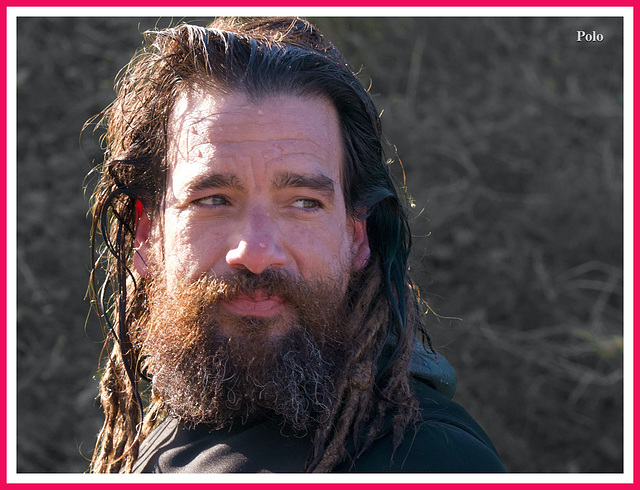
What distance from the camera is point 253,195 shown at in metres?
1.95

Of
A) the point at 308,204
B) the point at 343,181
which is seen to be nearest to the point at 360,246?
the point at 343,181

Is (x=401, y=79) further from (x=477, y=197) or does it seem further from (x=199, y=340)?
(x=199, y=340)

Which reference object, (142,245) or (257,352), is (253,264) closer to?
(257,352)

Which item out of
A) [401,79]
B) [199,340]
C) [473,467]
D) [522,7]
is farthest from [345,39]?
[473,467]

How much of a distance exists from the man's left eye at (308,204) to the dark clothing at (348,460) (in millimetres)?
602

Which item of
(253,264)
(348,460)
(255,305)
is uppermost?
(253,264)

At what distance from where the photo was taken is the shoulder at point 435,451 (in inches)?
65.8

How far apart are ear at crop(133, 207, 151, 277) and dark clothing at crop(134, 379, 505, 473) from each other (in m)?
0.53

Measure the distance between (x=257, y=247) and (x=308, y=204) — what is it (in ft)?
0.82

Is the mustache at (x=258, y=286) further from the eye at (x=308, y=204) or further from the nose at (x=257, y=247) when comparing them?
the eye at (x=308, y=204)

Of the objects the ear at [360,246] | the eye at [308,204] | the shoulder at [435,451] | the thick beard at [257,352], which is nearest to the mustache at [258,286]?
the thick beard at [257,352]

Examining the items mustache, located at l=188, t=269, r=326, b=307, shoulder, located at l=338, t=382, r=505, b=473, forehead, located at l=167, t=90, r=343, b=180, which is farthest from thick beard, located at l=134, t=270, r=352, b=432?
forehead, located at l=167, t=90, r=343, b=180

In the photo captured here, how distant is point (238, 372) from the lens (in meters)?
1.99

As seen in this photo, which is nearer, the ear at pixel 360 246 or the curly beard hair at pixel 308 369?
the curly beard hair at pixel 308 369
